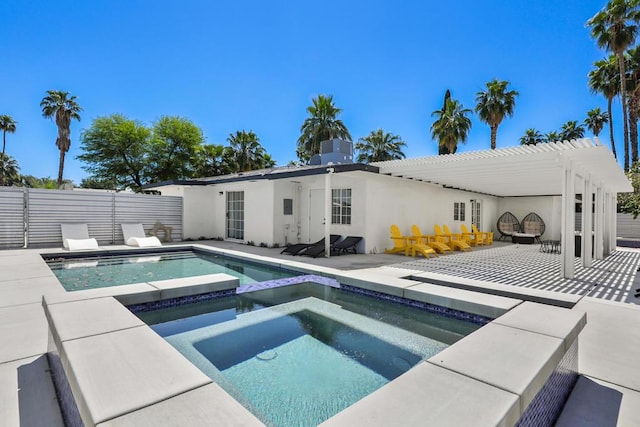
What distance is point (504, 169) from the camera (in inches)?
356

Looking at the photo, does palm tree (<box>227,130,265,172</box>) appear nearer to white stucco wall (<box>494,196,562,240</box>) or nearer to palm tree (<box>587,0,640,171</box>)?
white stucco wall (<box>494,196,562,240</box>)

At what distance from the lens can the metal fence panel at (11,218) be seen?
10656 mm

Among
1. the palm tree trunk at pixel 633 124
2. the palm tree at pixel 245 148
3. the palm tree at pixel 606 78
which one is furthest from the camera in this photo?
the palm tree at pixel 245 148

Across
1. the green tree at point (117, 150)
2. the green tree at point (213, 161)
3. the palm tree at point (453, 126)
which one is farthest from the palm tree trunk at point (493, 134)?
the green tree at point (117, 150)

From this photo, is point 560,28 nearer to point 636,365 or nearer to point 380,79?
point 380,79

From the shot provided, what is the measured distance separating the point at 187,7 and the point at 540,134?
29086mm

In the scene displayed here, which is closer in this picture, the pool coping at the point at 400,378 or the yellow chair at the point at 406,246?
the pool coping at the point at 400,378

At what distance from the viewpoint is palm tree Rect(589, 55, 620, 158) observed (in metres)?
21.3

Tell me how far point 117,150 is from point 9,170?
1006 inches

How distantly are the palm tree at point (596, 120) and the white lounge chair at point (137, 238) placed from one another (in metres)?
32.7

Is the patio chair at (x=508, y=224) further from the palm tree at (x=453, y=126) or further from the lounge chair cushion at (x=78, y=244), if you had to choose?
the lounge chair cushion at (x=78, y=244)

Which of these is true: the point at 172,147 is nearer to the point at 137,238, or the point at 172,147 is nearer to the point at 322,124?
the point at 322,124

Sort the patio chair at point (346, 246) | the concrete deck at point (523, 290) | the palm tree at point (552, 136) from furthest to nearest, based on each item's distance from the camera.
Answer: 1. the palm tree at point (552, 136)
2. the patio chair at point (346, 246)
3. the concrete deck at point (523, 290)

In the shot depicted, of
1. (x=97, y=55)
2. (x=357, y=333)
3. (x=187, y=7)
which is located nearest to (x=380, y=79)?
(x=187, y=7)
